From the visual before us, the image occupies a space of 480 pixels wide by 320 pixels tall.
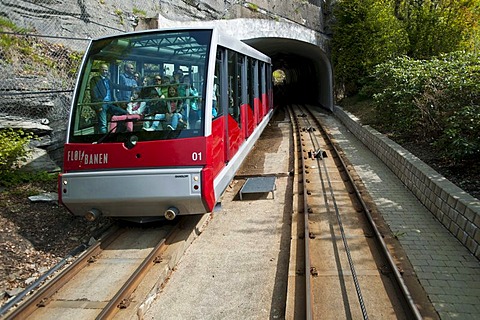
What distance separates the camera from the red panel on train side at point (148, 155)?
17.6 feet

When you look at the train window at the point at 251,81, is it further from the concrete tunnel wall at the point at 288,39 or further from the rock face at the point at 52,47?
the rock face at the point at 52,47

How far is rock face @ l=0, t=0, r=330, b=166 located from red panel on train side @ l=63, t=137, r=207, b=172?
2.73 metres

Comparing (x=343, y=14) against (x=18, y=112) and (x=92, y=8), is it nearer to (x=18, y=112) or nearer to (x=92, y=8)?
(x=92, y=8)

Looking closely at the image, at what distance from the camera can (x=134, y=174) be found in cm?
529

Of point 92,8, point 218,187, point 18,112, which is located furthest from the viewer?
point 92,8

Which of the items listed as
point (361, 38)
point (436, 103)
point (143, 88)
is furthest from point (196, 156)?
point (361, 38)

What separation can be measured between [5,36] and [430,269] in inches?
345

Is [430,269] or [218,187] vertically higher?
[218,187]

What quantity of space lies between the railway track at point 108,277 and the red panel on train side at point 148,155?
1052 millimetres

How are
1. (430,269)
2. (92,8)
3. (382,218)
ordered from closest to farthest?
(430,269) → (382,218) → (92,8)

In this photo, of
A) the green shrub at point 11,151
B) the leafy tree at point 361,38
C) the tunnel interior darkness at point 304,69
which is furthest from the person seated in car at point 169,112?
the leafy tree at point 361,38

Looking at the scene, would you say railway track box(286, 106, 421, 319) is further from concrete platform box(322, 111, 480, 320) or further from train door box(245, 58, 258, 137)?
train door box(245, 58, 258, 137)

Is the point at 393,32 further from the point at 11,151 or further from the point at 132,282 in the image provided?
the point at 132,282

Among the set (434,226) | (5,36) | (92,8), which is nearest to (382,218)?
(434,226)
